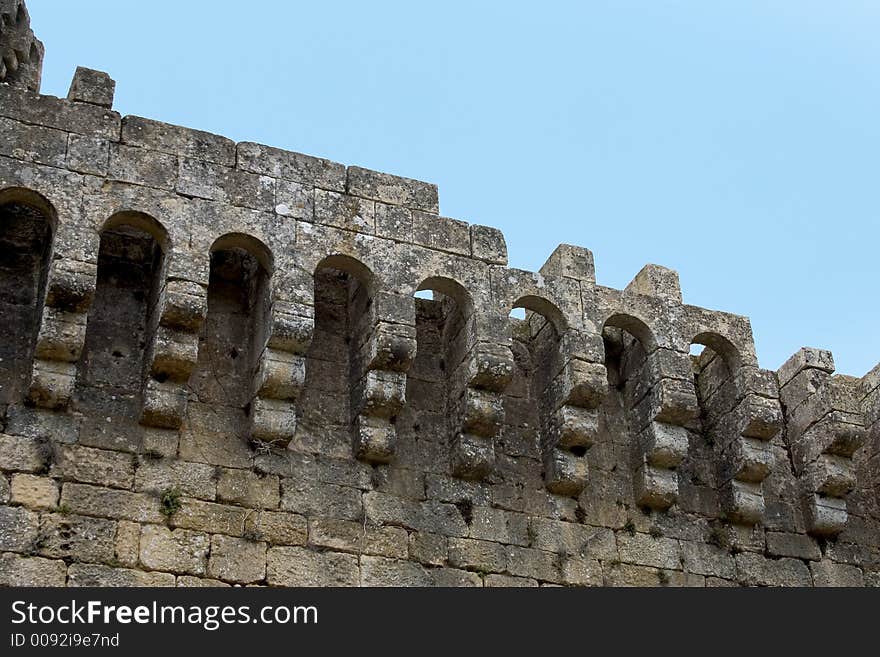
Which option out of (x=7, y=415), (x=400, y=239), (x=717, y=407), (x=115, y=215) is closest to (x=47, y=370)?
(x=7, y=415)

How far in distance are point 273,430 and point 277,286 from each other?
41.0 inches

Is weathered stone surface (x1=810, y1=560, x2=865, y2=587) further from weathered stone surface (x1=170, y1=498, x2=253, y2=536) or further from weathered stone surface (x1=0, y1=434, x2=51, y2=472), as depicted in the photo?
weathered stone surface (x1=0, y1=434, x2=51, y2=472)

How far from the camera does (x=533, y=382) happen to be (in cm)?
1108

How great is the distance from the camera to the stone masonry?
9.06 metres

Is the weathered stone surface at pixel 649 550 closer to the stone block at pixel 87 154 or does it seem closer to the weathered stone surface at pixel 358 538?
the weathered stone surface at pixel 358 538

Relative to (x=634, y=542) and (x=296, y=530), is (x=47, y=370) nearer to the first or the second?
(x=296, y=530)

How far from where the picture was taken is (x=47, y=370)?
9.04m

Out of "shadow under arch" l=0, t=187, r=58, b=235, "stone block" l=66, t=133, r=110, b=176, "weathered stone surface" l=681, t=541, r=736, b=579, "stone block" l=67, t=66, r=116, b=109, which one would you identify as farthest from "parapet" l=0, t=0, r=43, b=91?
"weathered stone surface" l=681, t=541, r=736, b=579

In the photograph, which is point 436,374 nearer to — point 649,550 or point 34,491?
point 649,550

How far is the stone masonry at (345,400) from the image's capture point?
9062 mm

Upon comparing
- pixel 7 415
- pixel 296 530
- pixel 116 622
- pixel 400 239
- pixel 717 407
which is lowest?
pixel 116 622

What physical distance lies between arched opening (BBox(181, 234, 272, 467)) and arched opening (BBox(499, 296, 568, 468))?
196cm

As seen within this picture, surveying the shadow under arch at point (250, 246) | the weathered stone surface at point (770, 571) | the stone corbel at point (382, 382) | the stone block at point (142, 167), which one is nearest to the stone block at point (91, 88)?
the stone block at point (142, 167)

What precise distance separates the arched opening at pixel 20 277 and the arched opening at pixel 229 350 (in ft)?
3.77
